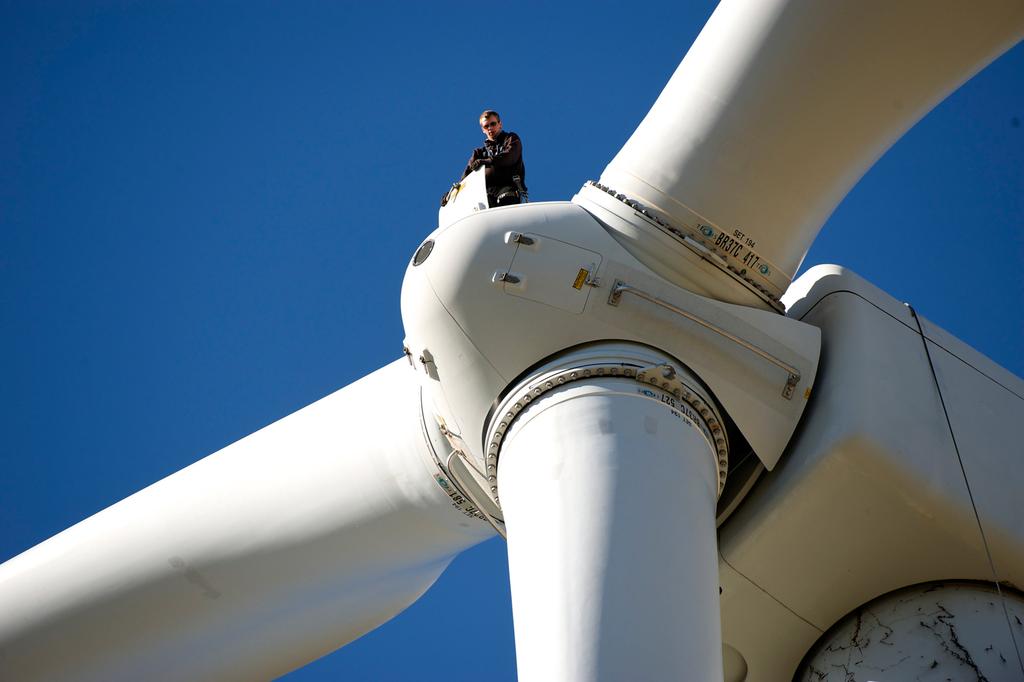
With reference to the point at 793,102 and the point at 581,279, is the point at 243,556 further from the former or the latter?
the point at 793,102

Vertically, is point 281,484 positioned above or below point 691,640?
above

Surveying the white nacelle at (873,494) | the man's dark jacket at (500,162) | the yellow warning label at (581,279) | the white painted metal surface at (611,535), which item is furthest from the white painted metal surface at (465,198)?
the white nacelle at (873,494)

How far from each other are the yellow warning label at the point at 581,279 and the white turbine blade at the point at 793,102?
2.07 feet

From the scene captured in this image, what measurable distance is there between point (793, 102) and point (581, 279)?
54.5 inches

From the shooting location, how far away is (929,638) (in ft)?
21.6

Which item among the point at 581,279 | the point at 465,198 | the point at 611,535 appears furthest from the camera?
the point at 465,198

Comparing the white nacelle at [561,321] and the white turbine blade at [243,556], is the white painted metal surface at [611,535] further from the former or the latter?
the white turbine blade at [243,556]

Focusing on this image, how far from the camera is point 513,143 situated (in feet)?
26.3

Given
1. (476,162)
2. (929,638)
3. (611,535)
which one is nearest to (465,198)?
(476,162)

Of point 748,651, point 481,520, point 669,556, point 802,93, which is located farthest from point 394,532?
point 802,93

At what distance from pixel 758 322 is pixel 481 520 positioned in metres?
2.37

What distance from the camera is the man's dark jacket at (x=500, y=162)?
25.5 feet

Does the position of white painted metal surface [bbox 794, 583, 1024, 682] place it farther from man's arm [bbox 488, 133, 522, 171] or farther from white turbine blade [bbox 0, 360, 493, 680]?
man's arm [bbox 488, 133, 522, 171]

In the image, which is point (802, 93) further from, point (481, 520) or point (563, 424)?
point (481, 520)
